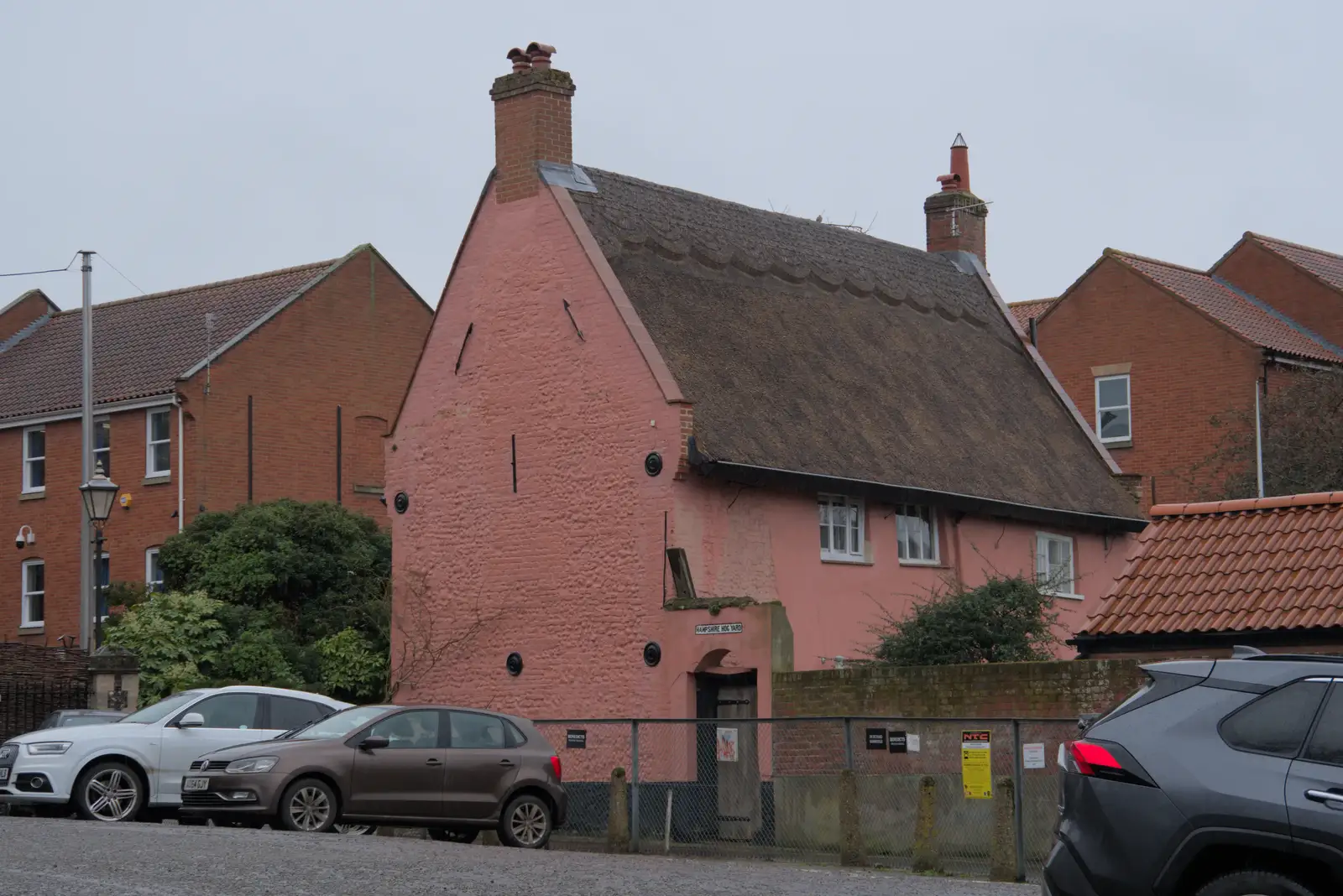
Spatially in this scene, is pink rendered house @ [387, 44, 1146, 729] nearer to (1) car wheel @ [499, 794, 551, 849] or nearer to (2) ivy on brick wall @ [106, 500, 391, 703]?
(2) ivy on brick wall @ [106, 500, 391, 703]

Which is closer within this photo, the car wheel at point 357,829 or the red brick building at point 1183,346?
the car wheel at point 357,829

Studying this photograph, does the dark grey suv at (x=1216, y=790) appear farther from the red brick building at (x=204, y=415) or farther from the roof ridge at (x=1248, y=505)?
the red brick building at (x=204, y=415)

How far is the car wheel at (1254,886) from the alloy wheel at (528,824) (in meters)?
12.0

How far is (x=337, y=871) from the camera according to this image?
14531mm

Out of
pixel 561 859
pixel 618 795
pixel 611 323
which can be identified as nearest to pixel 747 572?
pixel 611 323

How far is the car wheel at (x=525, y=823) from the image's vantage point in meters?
20.6

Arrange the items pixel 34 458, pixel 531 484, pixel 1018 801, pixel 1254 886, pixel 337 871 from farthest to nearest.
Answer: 1. pixel 34 458
2. pixel 531 484
3. pixel 1018 801
4. pixel 337 871
5. pixel 1254 886

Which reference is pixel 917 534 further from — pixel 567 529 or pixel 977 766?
pixel 977 766

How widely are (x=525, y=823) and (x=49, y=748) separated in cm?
504

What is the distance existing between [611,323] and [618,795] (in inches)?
308

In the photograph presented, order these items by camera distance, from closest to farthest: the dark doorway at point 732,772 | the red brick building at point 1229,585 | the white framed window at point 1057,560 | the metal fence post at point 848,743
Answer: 1. the red brick building at point 1229,585
2. the metal fence post at point 848,743
3. the dark doorway at point 732,772
4. the white framed window at point 1057,560

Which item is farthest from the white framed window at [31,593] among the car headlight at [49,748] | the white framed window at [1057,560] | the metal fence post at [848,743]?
the metal fence post at [848,743]

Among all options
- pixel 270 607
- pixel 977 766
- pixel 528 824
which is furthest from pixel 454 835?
pixel 270 607

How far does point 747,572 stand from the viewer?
89.3 ft
